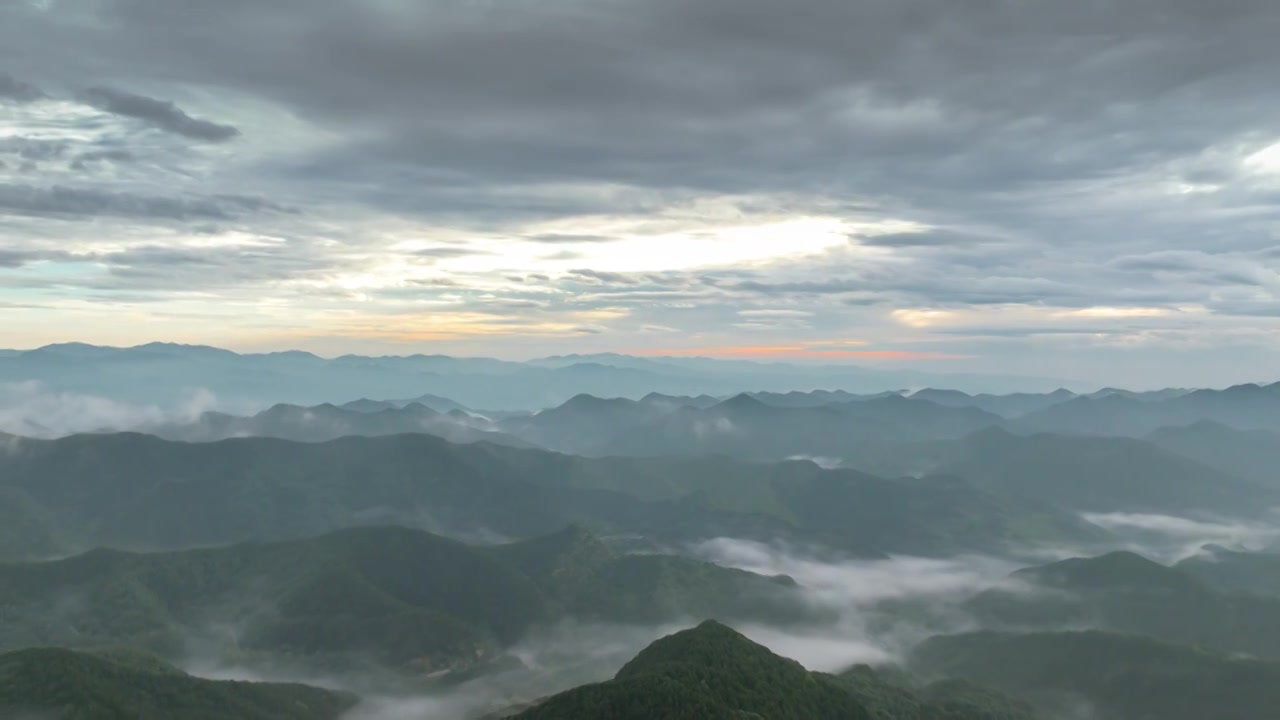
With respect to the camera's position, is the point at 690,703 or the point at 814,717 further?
the point at 814,717

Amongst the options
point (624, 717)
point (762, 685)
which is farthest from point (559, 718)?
point (762, 685)

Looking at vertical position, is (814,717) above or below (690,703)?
below

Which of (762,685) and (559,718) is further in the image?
(762,685)

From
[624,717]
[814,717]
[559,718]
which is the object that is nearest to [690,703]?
[624,717]

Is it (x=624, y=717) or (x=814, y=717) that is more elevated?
(x=624, y=717)

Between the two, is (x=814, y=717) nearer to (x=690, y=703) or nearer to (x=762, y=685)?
(x=762, y=685)

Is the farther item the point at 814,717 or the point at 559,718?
the point at 814,717

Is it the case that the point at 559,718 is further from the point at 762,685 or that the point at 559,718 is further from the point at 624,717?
the point at 762,685

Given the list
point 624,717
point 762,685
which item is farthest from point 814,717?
point 624,717
